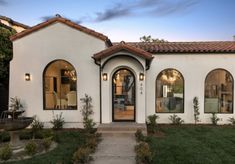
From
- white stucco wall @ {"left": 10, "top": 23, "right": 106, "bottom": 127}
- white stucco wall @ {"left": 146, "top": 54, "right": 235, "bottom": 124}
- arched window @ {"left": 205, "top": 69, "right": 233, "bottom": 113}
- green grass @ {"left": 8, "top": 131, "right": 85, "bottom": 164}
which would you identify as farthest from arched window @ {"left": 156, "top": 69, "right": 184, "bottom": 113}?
green grass @ {"left": 8, "top": 131, "right": 85, "bottom": 164}

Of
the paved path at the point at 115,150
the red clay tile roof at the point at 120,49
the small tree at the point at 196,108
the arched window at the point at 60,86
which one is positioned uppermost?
the red clay tile roof at the point at 120,49

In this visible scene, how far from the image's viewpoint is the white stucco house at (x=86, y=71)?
11398 mm

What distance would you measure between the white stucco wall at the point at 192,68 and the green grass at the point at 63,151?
16.6 ft

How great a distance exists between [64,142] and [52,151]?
123 centimetres

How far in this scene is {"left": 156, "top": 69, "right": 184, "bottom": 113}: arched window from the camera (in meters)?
12.6

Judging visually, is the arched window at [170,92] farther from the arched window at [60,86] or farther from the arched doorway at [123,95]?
the arched window at [60,86]

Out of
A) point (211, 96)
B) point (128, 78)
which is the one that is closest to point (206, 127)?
point (211, 96)

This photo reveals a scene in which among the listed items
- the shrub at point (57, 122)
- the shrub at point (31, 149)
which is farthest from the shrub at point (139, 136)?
the shrub at point (57, 122)

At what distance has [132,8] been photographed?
60.7 ft

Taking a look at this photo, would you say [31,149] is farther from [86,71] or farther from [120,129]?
[86,71]

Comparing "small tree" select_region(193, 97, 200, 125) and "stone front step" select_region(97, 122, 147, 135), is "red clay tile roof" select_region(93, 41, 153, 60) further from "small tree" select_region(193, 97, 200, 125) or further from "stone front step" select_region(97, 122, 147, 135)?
"small tree" select_region(193, 97, 200, 125)

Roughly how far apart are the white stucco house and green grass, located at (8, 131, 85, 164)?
1.96 meters

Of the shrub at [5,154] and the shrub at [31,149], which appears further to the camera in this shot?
the shrub at [31,149]

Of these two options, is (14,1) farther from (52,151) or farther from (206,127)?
(206,127)
